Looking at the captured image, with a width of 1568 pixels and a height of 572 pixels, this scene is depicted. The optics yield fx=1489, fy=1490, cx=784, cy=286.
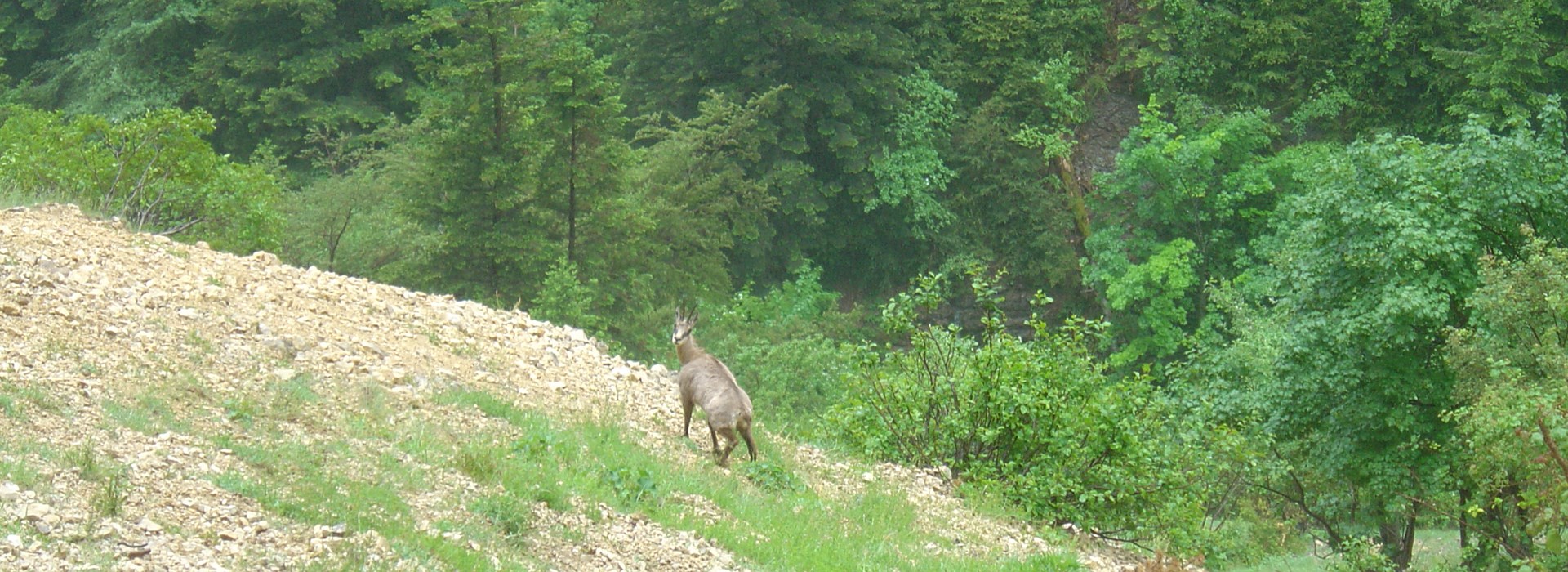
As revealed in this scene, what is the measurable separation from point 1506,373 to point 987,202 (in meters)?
22.0

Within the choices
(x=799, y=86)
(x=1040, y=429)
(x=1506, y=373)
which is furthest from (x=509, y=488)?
(x=799, y=86)

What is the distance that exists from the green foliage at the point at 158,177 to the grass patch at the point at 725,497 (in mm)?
9361

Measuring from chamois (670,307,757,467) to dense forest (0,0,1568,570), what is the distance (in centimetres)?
244

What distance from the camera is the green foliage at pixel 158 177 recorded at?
1880cm

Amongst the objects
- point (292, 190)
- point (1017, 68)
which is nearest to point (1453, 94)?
point (1017, 68)

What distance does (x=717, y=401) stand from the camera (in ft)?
35.8

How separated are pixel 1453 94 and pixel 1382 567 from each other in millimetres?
20349

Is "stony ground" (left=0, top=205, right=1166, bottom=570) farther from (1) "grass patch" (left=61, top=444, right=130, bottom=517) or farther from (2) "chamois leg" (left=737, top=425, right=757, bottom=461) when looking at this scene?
(2) "chamois leg" (left=737, top=425, right=757, bottom=461)

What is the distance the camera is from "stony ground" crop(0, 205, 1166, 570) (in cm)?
736

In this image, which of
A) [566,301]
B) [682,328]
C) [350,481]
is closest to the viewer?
[350,481]

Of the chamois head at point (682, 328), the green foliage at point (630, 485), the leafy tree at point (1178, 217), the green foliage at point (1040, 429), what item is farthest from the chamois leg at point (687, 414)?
the leafy tree at point (1178, 217)

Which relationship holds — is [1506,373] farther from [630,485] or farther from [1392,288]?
[630,485]

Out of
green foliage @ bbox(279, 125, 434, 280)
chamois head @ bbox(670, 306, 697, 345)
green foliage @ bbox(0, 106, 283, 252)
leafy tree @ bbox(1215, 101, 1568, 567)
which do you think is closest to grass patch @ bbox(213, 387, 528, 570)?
chamois head @ bbox(670, 306, 697, 345)

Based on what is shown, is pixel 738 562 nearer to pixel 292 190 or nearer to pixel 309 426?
pixel 309 426
